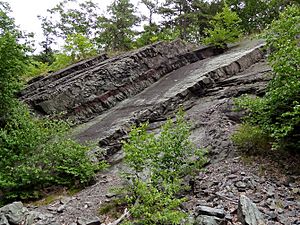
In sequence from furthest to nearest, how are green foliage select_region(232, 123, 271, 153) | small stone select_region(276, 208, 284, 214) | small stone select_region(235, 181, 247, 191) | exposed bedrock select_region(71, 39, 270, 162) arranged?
exposed bedrock select_region(71, 39, 270, 162) < green foliage select_region(232, 123, 271, 153) < small stone select_region(235, 181, 247, 191) < small stone select_region(276, 208, 284, 214)

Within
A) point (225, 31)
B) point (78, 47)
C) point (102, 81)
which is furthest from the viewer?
point (78, 47)

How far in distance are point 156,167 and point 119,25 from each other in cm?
1479

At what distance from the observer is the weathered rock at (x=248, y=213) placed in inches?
175

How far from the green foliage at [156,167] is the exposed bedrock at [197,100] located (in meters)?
1.52

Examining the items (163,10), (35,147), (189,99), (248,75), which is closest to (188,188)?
(35,147)

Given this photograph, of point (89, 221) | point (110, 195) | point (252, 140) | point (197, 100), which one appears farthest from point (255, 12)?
point (89, 221)

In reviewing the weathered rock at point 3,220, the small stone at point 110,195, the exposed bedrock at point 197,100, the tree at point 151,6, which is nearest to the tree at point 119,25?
the tree at point 151,6

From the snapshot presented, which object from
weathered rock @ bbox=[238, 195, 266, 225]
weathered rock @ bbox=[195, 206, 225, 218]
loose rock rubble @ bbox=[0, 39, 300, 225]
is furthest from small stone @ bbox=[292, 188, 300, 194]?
weathered rock @ bbox=[195, 206, 225, 218]

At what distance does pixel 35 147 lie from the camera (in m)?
7.46

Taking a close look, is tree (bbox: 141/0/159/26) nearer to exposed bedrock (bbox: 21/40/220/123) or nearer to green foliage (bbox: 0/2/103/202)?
exposed bedrock (bbox: 21/40/220/123)

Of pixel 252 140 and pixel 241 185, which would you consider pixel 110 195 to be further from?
pixel 252 140

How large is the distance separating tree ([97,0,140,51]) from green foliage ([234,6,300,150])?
12.8 metres

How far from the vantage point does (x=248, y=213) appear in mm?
4539

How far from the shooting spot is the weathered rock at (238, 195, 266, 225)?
443cm
